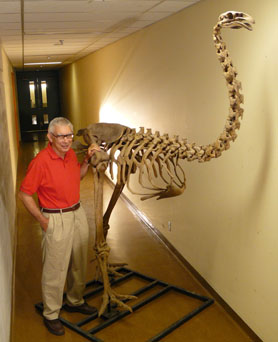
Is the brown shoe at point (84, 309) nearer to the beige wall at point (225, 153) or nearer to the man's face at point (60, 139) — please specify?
the beige wall at point (225, 153)

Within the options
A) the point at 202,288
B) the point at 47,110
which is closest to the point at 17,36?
the point at 202,288

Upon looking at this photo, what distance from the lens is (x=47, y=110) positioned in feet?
54.9

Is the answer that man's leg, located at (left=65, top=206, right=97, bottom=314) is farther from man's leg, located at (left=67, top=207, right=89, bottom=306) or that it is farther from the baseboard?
the baseboard

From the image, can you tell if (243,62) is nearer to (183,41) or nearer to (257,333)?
(183,41)

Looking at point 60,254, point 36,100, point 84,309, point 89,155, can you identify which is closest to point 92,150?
point 89,155

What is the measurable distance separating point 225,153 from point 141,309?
1546 millimetres

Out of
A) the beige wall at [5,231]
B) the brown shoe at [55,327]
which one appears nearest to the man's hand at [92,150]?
the beige wall at [5,231]

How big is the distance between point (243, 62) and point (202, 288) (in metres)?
2.15

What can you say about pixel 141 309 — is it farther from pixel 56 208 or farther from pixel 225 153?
pixel 225 153

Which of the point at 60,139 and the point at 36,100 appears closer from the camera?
the point at 60,139

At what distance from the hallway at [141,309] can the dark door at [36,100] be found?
1114 centimetres

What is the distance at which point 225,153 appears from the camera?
3389 mm

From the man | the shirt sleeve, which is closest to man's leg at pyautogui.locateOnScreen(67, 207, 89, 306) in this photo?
the man

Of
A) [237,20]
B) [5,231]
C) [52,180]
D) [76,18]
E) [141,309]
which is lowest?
[141,309]
